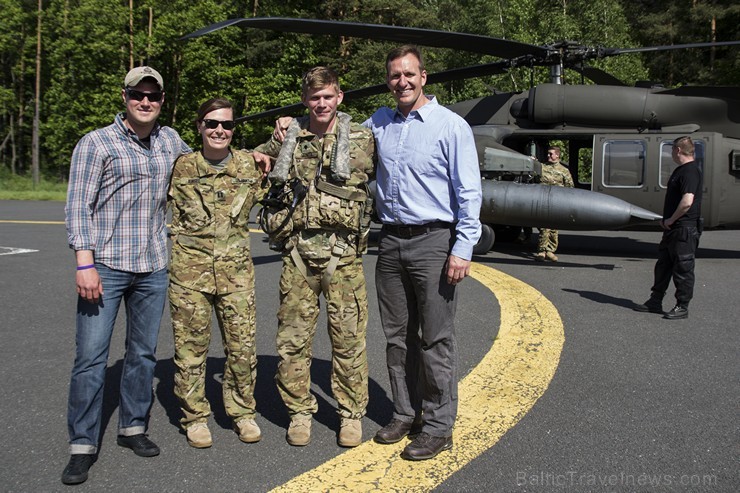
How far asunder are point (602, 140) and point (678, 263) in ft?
13.4

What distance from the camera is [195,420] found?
309 cm

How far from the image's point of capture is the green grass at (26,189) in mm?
24589

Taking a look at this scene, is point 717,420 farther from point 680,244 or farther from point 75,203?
point 75,203

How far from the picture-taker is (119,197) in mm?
2908

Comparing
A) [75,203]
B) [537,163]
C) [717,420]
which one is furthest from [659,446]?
Result: [537,163]

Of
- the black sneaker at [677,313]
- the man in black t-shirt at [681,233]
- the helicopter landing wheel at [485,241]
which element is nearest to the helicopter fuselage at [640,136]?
the helicopter landing wheel at [485,241]

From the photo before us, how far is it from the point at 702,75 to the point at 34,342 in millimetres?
31471

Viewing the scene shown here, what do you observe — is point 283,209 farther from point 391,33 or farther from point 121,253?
point 391,33

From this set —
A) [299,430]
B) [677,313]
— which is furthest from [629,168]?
[299,430]

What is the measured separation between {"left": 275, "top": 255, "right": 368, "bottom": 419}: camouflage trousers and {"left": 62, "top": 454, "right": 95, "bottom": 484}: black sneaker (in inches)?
37.2

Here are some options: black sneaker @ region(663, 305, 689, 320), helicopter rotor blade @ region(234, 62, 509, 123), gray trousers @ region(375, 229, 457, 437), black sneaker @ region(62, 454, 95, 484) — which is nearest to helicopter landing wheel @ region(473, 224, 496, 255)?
helicopter rotor blade @ region(234, 62, 509, 123)

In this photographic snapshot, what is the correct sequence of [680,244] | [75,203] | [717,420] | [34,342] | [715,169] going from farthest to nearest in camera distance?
[715,169] < [680,244] < [34,342] < [717,420] < [75,203]

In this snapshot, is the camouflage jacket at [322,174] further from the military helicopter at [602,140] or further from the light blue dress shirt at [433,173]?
the military helicopter at [602,140]

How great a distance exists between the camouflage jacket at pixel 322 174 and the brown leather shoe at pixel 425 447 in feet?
3.11
